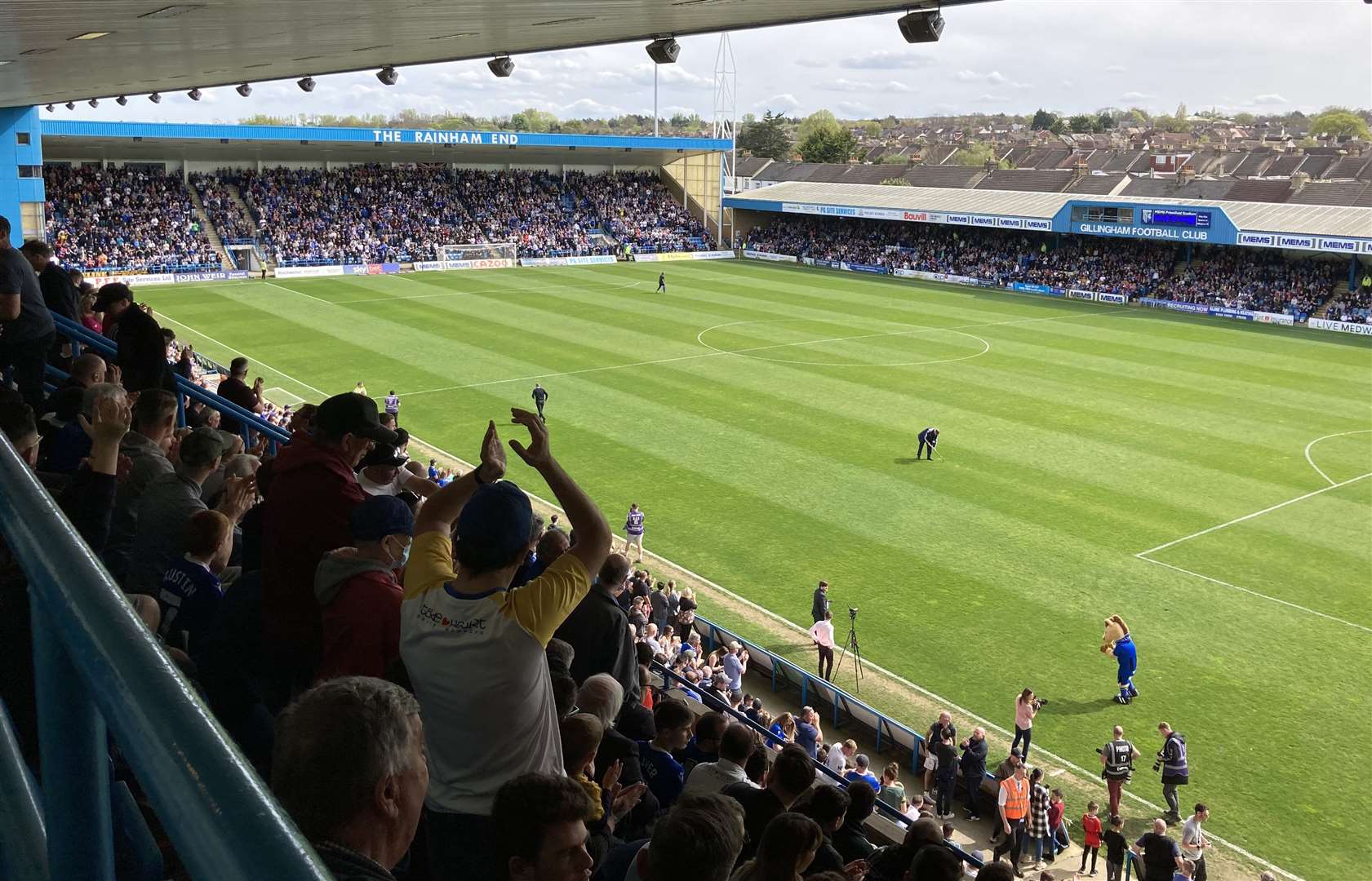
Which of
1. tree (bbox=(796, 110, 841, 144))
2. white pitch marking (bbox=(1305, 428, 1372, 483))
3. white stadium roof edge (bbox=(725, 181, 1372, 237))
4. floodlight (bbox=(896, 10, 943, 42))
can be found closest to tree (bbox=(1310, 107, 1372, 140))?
tree (bbox=(796, 110, 841, 144))

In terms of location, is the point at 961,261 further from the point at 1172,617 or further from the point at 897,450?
the point at 1172,617

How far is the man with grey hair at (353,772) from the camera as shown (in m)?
1.63

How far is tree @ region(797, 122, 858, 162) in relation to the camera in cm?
10669

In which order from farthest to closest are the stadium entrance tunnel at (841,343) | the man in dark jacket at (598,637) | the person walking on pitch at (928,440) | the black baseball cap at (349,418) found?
the stadium entrance tunnel at (841,343), the person walking on pitch at (928,440), the man in dark jacket at (598,637), the black baseball cap at (349,418)

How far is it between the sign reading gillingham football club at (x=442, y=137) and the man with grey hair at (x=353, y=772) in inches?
2412

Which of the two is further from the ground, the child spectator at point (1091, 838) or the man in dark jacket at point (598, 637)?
the man in dark jacket at point (598, 637)

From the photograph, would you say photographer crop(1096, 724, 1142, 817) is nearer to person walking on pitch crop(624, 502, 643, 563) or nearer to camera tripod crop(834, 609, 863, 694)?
camera tripod crop(834, 609, 863, 694)

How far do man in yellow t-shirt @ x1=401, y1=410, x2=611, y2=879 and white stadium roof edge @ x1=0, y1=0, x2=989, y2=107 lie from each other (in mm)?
5428

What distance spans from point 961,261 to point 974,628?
46.2m

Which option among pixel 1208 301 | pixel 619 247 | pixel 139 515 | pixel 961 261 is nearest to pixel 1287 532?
pixel 139 515

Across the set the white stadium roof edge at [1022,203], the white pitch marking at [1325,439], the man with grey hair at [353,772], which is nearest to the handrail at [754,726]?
the man with grey hair at [353,772]

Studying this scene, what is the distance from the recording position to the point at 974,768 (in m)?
12.7

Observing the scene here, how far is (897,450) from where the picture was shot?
2655 centimetres

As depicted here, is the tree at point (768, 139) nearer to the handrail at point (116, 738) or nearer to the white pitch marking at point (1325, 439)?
the white pitch marking at point (1325, 439)
